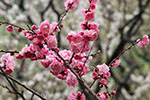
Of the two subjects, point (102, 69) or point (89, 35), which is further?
point (102, 69)

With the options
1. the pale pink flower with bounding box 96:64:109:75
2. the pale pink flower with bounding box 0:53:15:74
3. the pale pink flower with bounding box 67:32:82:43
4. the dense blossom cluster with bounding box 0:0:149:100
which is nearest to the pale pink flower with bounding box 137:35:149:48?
the dense blossom cluster with bounding box 0:0:149:100

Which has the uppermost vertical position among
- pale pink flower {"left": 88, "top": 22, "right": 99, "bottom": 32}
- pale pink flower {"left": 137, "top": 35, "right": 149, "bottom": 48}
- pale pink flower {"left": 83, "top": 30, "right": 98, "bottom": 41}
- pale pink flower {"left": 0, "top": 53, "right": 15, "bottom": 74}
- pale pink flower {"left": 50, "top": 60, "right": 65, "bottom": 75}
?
pale pink flower {"left": 0, "top": 53, "right": 15, "bottom": 74}

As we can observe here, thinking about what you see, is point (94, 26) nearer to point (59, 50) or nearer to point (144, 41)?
point (59, 50)

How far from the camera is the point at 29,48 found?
37.0 inches

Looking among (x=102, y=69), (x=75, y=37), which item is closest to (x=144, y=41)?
(x=102, y=69)

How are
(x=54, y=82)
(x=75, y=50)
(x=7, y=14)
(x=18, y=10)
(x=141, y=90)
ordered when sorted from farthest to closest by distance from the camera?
(x=54, y=82), (x=141, y=90), (x=7, y=14), (x=18, y=10), (x=75, y=50)

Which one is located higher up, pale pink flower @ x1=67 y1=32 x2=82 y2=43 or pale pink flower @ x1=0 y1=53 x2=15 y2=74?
pale pink flower @ x1=0 y1=53 x2=15 y2=74

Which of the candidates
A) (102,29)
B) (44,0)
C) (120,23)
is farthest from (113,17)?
(44,0)

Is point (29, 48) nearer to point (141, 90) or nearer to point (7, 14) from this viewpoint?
point (7, 14)

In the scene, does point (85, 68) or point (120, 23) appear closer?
point (85, 68)

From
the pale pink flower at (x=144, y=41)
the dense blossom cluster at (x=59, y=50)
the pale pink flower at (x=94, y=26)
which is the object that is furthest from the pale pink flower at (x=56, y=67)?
the pale pink flower at (x=144, y=41)

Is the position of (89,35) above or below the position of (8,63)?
below

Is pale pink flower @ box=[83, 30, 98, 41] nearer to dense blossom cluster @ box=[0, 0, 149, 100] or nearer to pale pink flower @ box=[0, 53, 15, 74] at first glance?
dense blossom cluster @ box=[0, 0, 149, 100]

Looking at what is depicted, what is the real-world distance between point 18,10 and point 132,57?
3996 millimetres
